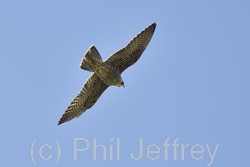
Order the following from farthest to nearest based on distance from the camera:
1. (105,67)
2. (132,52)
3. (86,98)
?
(86,98) → (132,52) → (105,67)

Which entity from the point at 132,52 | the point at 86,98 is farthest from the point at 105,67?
the point at 86,98

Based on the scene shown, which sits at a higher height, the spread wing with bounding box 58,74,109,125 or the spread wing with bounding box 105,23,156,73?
the spread wing with bounding box 105,23,156,73

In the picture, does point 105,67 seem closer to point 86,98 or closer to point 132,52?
point 132,52

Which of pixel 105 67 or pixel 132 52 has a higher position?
pixel 132 52

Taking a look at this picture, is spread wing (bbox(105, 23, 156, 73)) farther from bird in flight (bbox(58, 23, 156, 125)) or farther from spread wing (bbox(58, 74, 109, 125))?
spread wing (bbox(58, 74, 109, 125))

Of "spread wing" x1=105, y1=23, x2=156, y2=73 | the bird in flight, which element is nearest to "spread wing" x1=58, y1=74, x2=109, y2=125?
the bird in flight

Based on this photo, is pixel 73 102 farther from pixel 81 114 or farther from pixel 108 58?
pixel 108 58

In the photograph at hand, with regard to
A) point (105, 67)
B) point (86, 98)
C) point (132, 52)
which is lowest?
point (86, 98)

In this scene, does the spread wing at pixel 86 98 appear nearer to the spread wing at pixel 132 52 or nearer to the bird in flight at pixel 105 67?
the bird in flight at pixel 105 67
